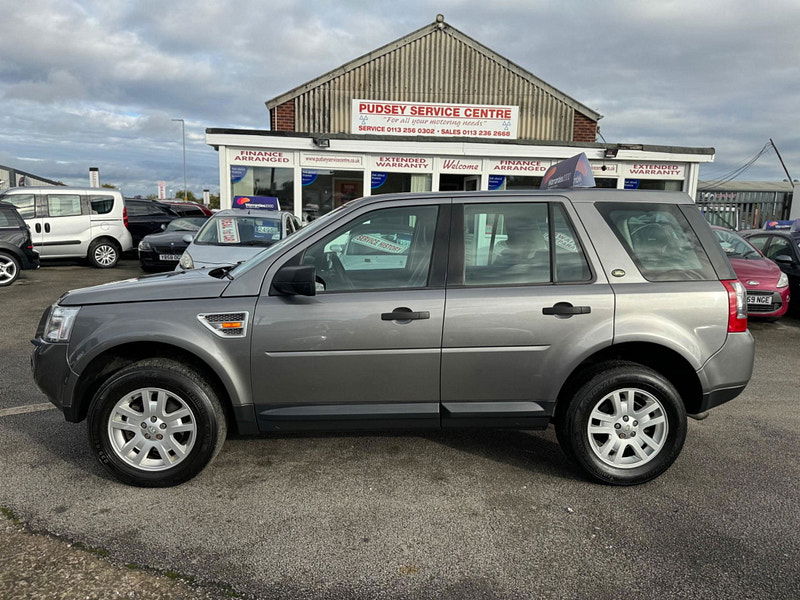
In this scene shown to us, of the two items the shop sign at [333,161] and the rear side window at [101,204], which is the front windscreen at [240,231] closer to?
the shop sign at [333,161]

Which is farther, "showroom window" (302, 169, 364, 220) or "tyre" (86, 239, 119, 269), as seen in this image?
"showroom window" (302, 169, 364, 220)

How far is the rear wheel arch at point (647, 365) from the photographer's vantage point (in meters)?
3.49

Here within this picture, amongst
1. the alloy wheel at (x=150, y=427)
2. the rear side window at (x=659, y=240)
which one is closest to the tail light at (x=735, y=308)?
the rear side window at (x=659, y=240)

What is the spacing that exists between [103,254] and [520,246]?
42.3 ft

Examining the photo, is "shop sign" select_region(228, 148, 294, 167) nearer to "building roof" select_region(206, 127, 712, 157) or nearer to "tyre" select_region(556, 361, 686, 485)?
"building roof" select_region(206, 127, 712, 157)

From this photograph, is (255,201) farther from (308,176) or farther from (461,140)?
(461,140)

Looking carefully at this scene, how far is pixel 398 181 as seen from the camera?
14.3 metres

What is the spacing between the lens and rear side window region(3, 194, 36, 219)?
41.6 feet

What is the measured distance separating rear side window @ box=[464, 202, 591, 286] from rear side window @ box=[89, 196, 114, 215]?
1263 centimetres

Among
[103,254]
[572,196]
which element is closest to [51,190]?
[103,254]

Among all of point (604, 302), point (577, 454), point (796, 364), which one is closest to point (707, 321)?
point (604, 302)

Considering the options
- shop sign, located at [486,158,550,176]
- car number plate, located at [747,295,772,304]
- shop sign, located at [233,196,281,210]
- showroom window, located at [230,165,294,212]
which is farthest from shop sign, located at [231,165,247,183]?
car number plate, located at [747,295,772,304]

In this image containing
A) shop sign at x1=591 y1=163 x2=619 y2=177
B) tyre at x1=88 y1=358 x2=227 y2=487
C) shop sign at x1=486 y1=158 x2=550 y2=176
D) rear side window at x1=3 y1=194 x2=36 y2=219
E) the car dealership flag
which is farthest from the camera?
shop sign at x1=591 y1=163 x2=619 y2=177

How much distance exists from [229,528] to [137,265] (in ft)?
43.4
